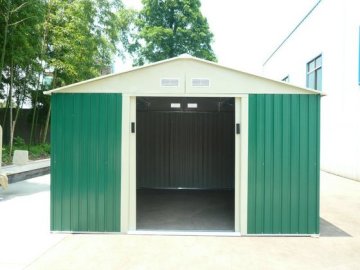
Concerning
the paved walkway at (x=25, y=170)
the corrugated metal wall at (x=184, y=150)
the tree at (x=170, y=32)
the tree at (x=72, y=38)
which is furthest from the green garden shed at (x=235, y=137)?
the tree at (x=170, y=32)

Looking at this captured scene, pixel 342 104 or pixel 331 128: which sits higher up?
pixel 342 104

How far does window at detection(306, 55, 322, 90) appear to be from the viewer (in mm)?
13197

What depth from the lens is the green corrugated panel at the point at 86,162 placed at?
463cm

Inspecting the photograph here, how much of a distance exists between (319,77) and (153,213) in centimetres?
995

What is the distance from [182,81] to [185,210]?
103 inches

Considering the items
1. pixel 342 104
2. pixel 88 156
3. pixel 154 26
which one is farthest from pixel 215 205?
pixel 154 26

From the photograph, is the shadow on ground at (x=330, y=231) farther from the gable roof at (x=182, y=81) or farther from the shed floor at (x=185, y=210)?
the gable roof at (x=182, y=81)

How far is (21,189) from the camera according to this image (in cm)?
829

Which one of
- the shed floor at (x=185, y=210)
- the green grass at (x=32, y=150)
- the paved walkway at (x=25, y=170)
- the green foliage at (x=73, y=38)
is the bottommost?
the shed floor at (x=185, y=210)

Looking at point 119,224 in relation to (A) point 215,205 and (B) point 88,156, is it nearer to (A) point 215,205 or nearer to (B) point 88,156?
(B) point 88,156

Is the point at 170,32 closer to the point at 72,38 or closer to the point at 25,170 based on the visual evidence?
the point at 72,38

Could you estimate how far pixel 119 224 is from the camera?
15.3 feet

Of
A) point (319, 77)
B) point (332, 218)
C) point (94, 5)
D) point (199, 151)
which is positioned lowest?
point (332, 218)

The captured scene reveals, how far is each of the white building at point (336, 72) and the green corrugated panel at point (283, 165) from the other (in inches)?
246
